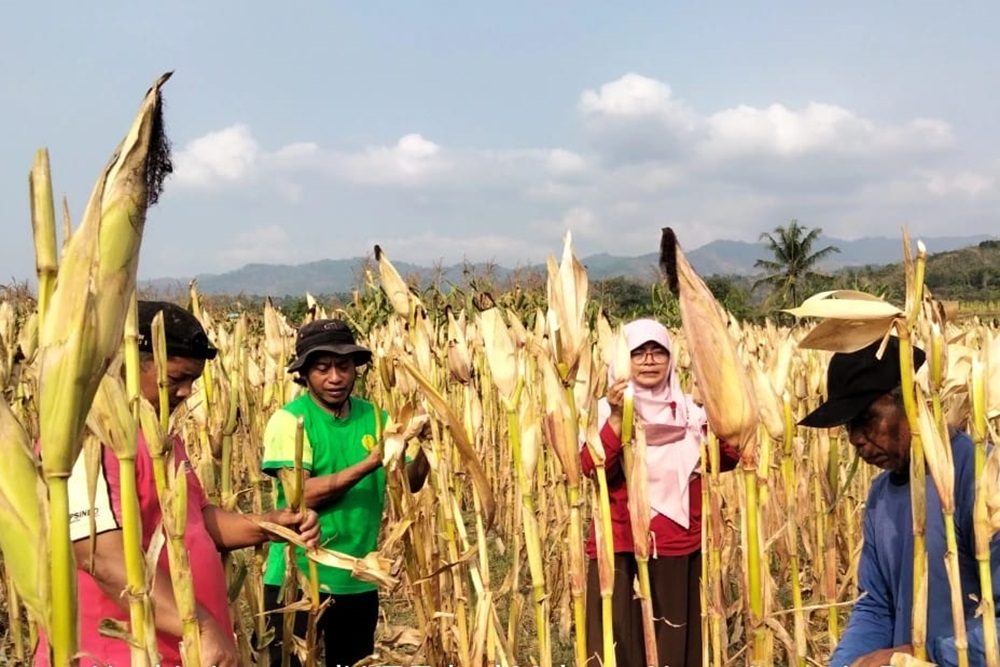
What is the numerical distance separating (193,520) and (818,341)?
1.17 m

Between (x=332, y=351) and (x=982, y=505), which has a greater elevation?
(x=332, y=351)

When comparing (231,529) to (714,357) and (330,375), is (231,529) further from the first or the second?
(714,357)

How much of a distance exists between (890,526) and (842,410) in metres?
0.28

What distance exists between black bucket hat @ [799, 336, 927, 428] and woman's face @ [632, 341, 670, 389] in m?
1.22

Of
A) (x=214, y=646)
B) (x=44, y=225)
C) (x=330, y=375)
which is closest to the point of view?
(x=44, y=225)

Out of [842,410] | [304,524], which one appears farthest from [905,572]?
[304,524]

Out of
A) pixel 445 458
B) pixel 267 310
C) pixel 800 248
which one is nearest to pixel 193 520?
pixel 445 458

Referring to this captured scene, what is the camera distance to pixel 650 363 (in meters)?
2.79

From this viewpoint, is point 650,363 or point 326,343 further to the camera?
point 650,363

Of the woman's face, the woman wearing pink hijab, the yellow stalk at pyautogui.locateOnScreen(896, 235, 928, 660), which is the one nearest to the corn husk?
the yellow stalk at pyautogui.locateOnScreen(896, 235, 928, 660)

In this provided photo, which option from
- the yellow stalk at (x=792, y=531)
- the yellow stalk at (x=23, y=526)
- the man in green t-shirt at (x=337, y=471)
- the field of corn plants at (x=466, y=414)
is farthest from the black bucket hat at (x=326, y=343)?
the yellow stalk at (x=23, y=526)

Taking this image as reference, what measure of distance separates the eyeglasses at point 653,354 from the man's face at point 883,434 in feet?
4.07

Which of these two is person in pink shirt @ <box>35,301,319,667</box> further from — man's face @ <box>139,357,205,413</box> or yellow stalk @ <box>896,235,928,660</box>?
yellow stalk @ <box>896,235,928,660</box>

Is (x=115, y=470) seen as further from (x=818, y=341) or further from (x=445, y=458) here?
(x=818, y=341)
